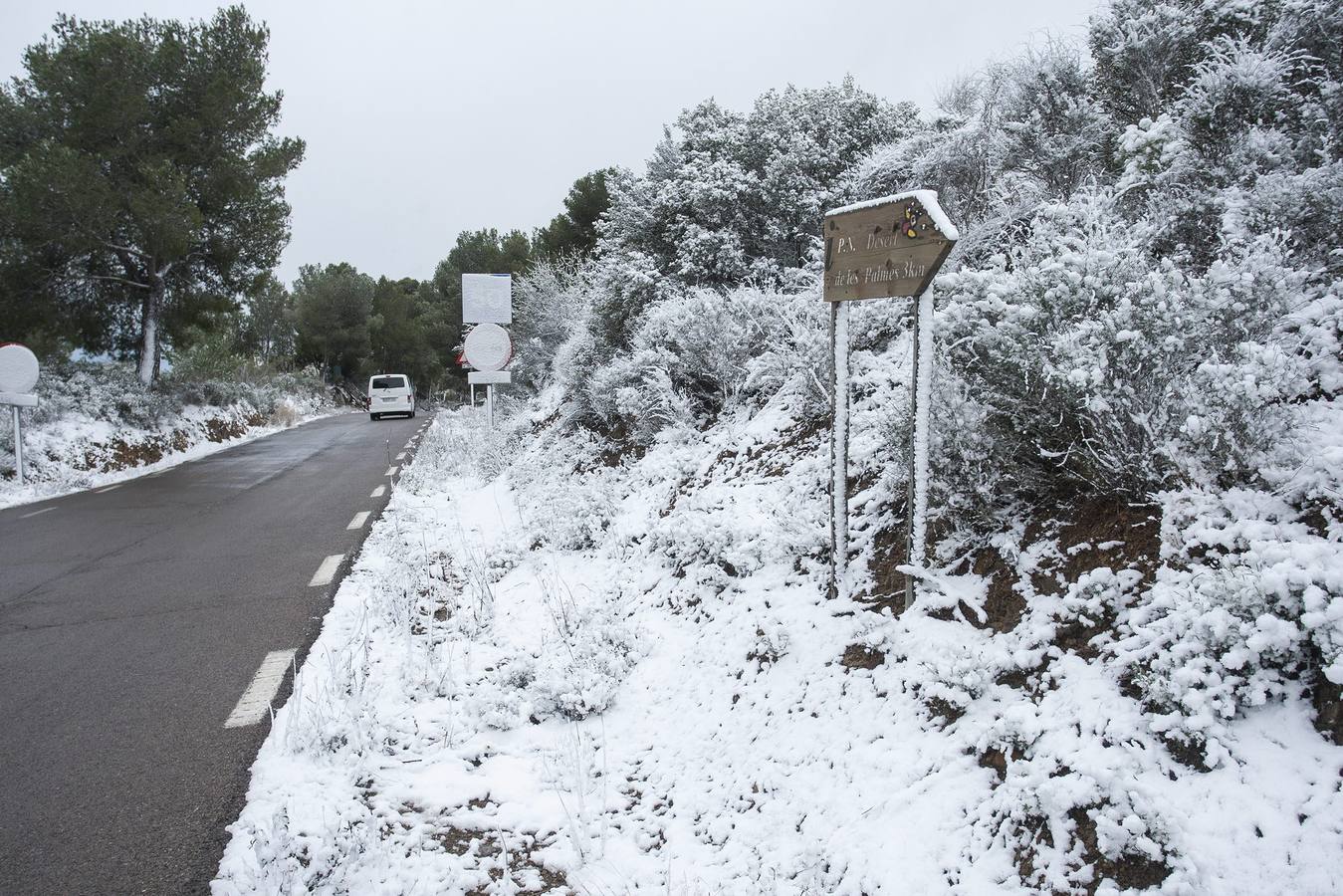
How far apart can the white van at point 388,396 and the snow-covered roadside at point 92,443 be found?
8.76 meters

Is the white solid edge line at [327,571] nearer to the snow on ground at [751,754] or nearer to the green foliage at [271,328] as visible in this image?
the snow on ground at [751,754]

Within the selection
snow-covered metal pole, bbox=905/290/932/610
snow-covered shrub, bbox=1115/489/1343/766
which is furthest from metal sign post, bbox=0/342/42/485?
snow-covered shrub, bbox=1115/489/1343/766

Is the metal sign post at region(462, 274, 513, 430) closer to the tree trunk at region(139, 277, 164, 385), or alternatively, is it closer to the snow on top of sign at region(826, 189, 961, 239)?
the tree trunk at region(139, 277, 164, 385)

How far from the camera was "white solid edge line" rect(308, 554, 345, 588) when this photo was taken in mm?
6079

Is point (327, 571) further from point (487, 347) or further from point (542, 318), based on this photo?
point (542, 318)

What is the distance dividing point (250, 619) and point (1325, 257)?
7189 mm

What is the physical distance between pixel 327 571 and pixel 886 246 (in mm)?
5501

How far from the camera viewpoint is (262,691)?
405cm

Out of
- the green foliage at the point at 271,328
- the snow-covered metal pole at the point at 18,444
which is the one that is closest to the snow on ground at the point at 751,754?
the snow-covered metal pole at the point at 18,444

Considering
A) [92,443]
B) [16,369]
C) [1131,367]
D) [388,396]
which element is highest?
[16,369]

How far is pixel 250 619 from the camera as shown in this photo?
5184 millimetres

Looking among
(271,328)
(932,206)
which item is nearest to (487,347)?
(932,206)

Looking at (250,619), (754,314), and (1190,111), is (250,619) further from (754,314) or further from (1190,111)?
(1190,111)

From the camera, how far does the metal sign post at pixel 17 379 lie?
11.1 m
